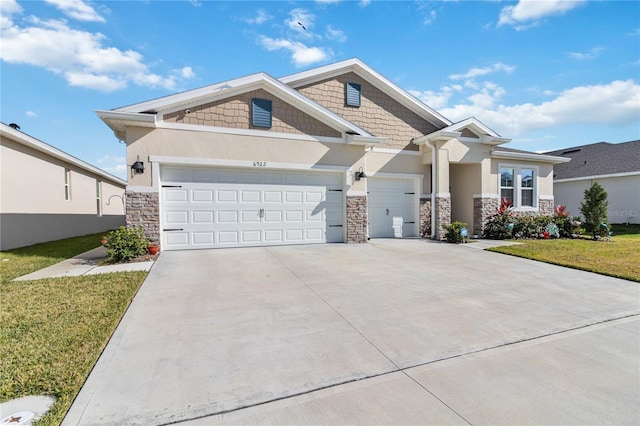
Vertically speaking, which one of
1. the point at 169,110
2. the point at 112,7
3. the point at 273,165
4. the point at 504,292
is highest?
the point at 112,7

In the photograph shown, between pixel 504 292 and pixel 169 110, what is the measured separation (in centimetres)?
924

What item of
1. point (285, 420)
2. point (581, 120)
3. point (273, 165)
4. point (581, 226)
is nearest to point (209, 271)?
point (273, 165)

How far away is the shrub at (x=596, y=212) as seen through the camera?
12.1 metres

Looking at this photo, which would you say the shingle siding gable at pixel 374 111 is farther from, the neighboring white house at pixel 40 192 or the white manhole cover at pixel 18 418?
the white manhole cover at pixel 18 418

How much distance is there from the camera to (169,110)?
328 inches

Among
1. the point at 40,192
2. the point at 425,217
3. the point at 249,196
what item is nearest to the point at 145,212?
the point at 249,196

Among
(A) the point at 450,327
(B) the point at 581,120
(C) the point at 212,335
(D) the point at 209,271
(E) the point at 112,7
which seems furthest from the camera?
(B) the point at 581,120

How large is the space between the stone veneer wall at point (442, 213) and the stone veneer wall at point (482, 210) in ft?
5.87

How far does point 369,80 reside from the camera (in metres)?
12.1

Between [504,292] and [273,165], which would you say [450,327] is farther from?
[273,165]

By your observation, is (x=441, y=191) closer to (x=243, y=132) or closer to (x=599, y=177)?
(x=243, y=132)

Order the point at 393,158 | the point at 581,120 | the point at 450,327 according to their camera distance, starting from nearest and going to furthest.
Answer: the point at 450,327 < the point at 393,158 < the point at 581,120

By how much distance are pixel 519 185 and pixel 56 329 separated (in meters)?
16.3

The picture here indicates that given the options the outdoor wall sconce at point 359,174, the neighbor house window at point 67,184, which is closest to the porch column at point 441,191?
the outdoor wall sconce at point 359,174
